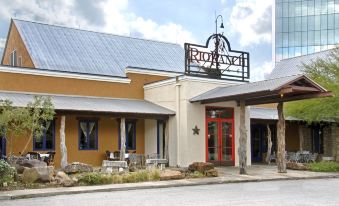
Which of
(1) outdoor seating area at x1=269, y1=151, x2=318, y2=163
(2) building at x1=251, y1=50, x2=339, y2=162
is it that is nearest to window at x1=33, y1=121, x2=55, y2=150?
(2) building at x1=251, y1=50, x2=339, y2=162

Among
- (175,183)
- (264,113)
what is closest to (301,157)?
(264,113)

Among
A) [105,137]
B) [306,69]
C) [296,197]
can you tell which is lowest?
[296,197]

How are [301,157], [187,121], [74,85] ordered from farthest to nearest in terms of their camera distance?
[301,157] < [74,85] < [187,121]

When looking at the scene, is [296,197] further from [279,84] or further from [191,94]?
[191,94]

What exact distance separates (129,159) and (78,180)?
21.1 ft

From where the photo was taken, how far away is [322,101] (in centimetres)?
2569

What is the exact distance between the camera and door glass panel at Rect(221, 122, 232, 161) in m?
24.7

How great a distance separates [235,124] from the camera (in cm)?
2503

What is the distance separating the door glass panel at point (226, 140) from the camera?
24.7m

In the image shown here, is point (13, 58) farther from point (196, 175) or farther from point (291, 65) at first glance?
point (291, 65)

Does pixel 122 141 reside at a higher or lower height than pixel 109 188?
higher

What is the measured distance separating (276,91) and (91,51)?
1466 cm

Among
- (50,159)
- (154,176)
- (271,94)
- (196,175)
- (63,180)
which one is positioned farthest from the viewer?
(50,159)

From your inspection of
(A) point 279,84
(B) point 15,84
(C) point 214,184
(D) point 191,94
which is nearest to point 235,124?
(D) point 191,94
